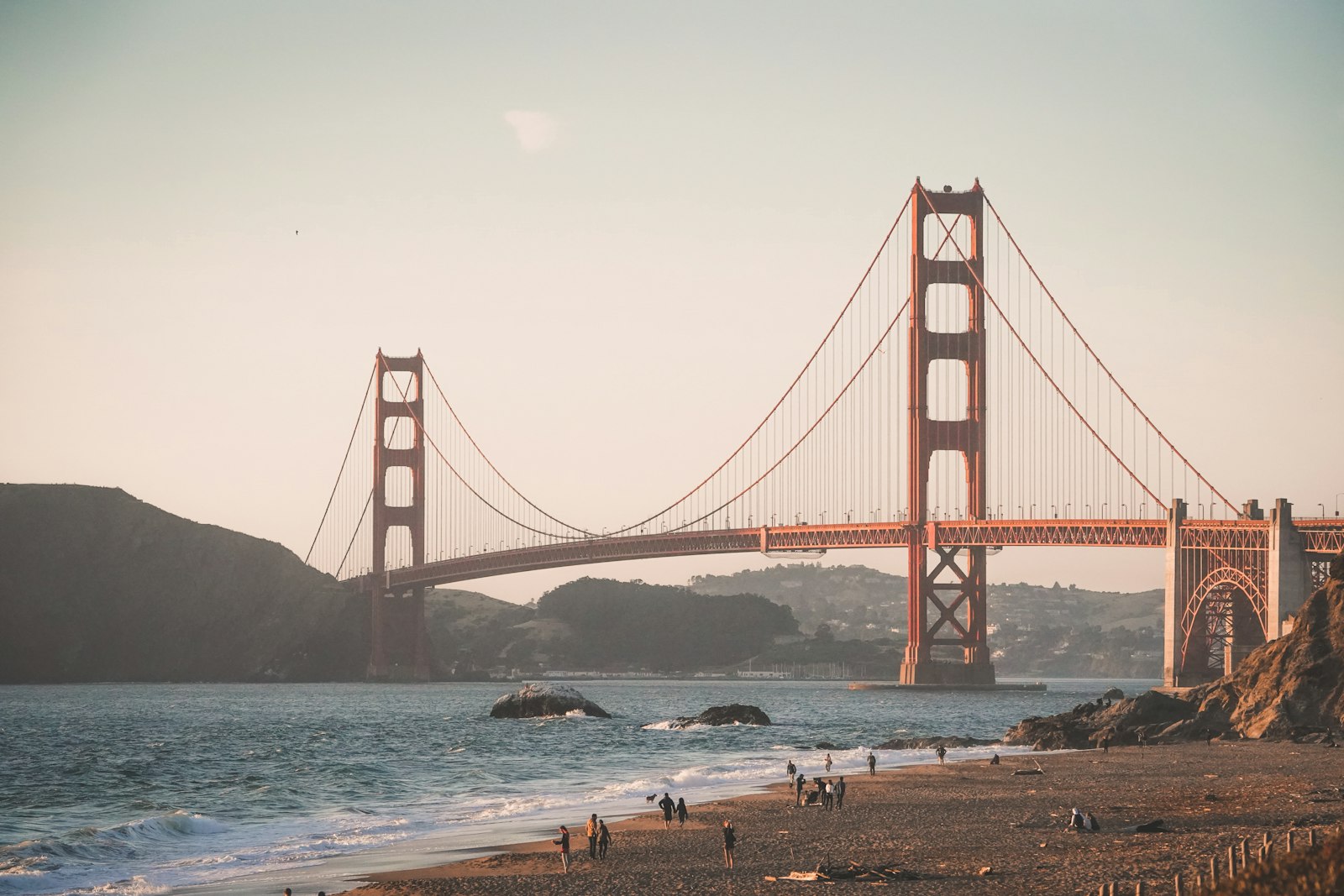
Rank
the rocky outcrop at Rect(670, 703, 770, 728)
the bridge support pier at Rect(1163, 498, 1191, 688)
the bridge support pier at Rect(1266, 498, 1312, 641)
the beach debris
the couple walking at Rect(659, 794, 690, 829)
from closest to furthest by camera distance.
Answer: the beach debris → the couple walking at Rect(659, 794, 690, 829) → the rocky outcrop at Rect(670, 703, 770, 728) → the bridge support pier at Rect(1266, 498, 1312, 641) → the bridge support pier at Rect(1163, 498, 1191, 688)

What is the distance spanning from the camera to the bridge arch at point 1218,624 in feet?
293

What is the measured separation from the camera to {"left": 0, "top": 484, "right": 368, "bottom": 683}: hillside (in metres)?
160

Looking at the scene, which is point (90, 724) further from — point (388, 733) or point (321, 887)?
point (321, 887)

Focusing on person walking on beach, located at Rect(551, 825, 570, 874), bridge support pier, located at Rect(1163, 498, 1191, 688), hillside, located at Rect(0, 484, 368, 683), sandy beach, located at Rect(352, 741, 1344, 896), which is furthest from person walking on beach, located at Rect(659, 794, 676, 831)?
hillside, located at Rect(0, 484, 368, 683)

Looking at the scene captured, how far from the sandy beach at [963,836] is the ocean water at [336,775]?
2851mm

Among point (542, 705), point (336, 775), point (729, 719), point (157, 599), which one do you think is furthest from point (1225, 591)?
point (157, 599)

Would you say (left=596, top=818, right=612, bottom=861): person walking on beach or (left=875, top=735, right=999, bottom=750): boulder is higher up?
(left=596, top=818, right=612, bottom=861): person walking on beach

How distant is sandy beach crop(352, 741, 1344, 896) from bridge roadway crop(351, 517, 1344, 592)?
45.2 metres

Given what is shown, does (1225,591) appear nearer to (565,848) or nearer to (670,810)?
(670,810)

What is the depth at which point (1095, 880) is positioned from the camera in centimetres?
2436

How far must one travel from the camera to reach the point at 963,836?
31.0m

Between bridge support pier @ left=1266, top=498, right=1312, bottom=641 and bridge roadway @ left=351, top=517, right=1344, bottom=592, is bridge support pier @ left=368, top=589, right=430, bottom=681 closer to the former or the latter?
bridge roadway @ left=351, top=517, right=1344, bottom=592

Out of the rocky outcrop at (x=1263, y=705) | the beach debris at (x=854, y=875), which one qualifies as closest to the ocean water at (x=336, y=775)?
the rocky outcrop at (x=1263, y=705)

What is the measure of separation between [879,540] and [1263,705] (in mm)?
53951
